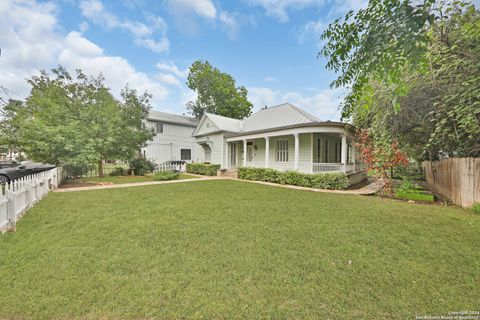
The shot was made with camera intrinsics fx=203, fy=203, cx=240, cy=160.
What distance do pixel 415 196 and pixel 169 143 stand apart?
21504mm

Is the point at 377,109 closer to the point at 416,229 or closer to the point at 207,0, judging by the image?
the point at 416,229

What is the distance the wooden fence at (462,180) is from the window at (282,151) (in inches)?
302

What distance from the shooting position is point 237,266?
2.93 metres

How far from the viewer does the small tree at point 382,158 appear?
26.2 ft

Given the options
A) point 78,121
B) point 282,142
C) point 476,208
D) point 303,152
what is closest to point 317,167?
point 303,152

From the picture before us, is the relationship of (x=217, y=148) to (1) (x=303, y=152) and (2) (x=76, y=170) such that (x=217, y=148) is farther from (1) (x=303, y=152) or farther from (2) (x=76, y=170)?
(2) (x=76, y=170)

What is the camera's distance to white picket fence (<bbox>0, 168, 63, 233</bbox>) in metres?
4.09

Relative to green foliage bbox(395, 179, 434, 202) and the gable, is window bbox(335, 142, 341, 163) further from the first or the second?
the gable

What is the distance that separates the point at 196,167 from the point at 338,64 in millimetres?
16318

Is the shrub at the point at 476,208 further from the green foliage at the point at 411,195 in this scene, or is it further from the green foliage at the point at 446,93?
the green foliage at the point at 446,93

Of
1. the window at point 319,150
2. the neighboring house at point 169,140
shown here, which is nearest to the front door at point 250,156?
the window at point 319,150

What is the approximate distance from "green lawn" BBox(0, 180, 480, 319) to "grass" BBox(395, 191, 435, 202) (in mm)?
2111

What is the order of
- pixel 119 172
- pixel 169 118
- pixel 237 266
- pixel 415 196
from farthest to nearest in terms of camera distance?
pixel 169 118, pixel 119 172, pixel 415 196, pixel 237 266

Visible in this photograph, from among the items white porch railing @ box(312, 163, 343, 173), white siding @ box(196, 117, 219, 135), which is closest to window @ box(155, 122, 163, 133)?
white siding @ box(196, 117, 219, 135)
